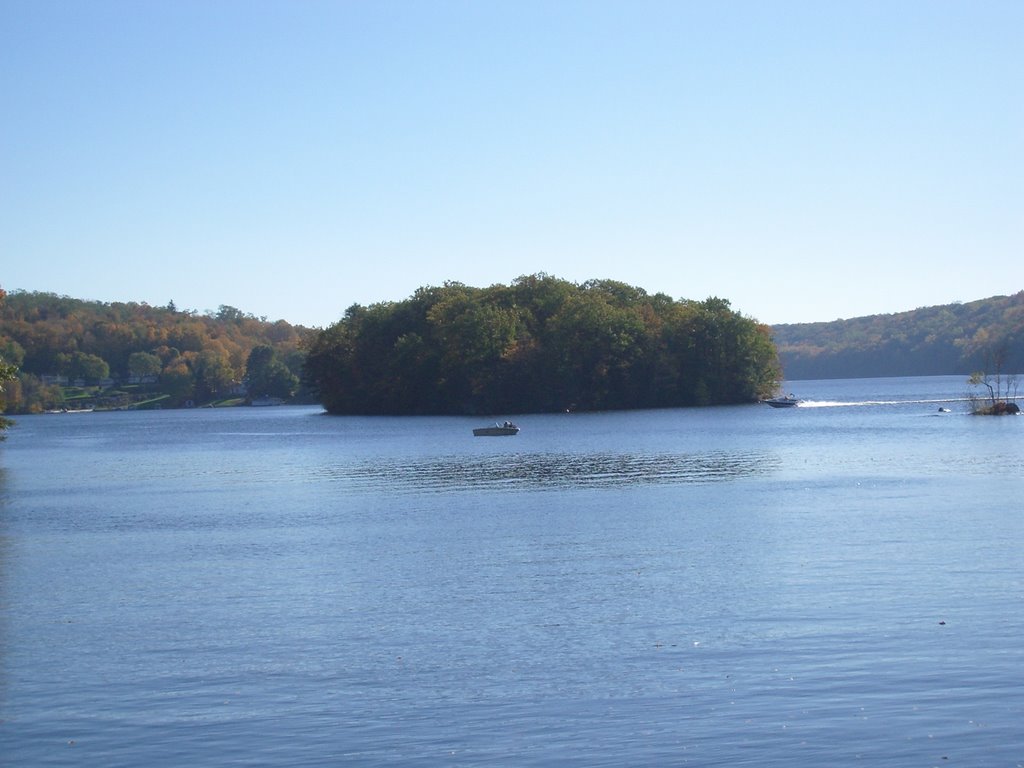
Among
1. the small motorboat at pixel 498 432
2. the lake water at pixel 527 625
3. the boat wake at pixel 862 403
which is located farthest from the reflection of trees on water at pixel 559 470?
the boat wake at pixel 862 403

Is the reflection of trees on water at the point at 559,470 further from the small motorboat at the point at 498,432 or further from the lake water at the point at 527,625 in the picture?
the small motorboat at the point at 498,432

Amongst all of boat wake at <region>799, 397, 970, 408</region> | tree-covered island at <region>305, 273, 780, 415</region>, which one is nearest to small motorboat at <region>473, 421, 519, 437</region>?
tree-covered island at <region>305, 273, 780, 415</region>

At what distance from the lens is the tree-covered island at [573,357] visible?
12562cm

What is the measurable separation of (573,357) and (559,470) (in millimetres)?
71318

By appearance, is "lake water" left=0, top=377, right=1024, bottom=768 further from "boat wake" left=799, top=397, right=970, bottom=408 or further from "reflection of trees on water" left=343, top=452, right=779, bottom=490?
"boat wake" left=799, top=397, right=970, bottom=408

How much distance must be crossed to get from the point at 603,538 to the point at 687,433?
52.9 m

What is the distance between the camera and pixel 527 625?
19.7 m

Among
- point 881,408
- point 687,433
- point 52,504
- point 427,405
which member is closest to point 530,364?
point 427,405

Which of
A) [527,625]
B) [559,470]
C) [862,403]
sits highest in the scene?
[862,403]

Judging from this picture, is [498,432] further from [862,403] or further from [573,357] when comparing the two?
[862,403]

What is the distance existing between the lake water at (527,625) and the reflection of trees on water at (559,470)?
68.1 inches

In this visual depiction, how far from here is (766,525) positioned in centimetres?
3203

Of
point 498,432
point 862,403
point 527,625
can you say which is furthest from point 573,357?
point 527,625

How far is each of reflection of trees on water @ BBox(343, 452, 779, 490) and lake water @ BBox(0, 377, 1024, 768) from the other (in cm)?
173
